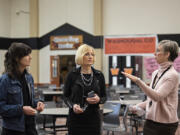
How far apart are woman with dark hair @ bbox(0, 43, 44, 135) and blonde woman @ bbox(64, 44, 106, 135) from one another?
53 centimetres

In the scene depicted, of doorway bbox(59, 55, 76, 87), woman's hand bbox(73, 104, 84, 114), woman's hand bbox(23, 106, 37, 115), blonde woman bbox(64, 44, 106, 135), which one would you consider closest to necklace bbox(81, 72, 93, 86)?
blonde woman bbox(64, 44, 106, 135)

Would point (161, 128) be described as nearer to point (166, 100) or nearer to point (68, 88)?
point (166, 100)

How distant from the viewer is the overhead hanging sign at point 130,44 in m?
12.7

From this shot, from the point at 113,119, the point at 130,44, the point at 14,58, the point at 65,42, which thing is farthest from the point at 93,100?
the point at 65,42

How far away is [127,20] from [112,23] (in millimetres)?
766

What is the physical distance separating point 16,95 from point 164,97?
4.13ft

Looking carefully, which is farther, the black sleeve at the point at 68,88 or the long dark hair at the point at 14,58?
the black sleeve at the point at 68,88

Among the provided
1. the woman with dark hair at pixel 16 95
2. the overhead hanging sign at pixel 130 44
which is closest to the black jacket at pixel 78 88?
the woman with dark hair at pixel 16 95

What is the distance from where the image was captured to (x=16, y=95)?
2.45m

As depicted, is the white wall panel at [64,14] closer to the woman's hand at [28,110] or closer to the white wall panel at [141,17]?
the white wall panel at [141,17]

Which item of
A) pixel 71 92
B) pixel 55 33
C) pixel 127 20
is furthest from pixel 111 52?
pixel 71 92

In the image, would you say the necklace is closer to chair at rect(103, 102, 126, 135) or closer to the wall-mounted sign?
chair at rect(103, 102, 126, 135)

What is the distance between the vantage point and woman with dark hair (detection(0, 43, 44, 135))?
242cm

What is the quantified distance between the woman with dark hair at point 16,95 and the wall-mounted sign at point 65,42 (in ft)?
40.6
